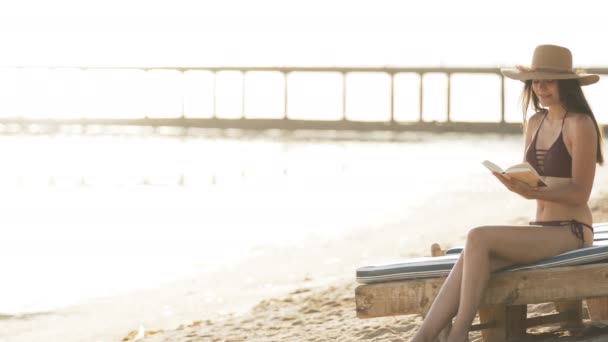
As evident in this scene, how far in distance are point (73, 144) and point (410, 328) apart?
41.7 metres

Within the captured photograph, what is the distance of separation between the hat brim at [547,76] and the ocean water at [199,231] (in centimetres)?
362

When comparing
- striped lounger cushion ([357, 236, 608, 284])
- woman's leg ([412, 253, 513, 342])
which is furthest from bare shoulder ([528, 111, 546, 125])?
woman's leg ([412, 253, 513, 342])

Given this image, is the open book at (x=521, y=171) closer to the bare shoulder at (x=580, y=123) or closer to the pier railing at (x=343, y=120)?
the bare shoulder at (x=580, y=123)

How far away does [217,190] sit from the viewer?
20.7 metres

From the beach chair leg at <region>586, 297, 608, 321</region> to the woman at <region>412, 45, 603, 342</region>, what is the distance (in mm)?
560

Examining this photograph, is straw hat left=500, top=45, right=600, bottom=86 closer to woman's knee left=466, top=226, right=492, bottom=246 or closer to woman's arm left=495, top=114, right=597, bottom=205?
woman's arm left=495, top=114, right=597, bottom=205

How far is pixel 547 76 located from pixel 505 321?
880mm

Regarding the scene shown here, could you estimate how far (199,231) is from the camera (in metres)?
13.5

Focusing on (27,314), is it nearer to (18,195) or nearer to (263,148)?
(18,195)

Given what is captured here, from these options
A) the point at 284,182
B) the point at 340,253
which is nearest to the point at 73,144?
the point at 284,182

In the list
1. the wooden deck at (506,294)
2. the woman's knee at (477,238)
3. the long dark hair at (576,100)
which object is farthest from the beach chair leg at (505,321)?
the long dark hair at (576,100)

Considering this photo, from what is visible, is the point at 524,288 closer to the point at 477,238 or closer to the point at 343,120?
the point at 477,238

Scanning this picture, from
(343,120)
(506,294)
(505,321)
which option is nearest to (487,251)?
(506,294)

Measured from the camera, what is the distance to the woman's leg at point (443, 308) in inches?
157
